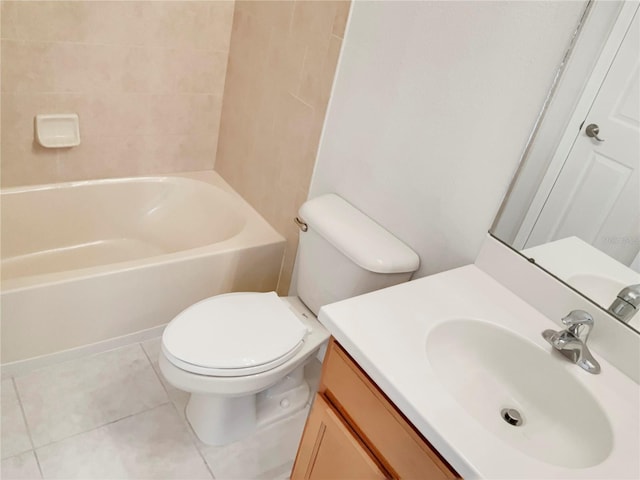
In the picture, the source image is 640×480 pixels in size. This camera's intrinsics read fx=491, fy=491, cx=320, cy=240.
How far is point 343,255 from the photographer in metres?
1.51

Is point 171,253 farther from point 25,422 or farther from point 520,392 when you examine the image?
point 520,392

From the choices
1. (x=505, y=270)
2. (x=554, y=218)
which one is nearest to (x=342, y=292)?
(x=505, y=270)

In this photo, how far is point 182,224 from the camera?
2350 mm

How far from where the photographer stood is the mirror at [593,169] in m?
1.04

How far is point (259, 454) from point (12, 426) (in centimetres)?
79

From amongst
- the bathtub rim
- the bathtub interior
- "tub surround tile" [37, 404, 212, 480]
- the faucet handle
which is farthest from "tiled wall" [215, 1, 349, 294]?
the faucet handle

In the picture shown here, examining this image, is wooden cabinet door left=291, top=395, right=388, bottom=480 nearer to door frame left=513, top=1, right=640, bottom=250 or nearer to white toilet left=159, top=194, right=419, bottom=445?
white toilet left=159, top=194, right=419, bottom=445

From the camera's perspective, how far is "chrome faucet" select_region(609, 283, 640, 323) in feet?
3.46

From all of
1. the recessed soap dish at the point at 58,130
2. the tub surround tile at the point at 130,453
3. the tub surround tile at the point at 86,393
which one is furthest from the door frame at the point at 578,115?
the recessed soap dish at the point at 58,130

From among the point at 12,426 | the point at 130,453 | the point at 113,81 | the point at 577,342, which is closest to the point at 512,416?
the point at 577,342

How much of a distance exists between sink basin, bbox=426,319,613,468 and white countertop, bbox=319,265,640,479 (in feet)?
0.07

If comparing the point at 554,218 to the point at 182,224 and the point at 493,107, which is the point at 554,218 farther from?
the point at 182,224

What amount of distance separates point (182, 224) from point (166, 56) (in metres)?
0.75

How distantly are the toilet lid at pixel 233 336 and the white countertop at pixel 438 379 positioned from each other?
0.46 m
